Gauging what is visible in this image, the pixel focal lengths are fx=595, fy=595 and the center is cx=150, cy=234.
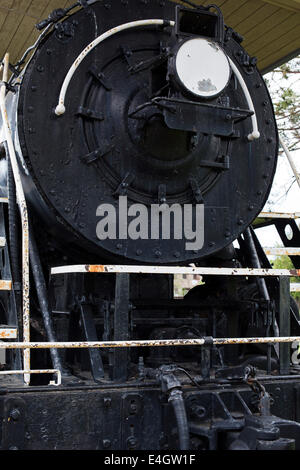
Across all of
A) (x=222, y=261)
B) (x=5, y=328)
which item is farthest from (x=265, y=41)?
(x=5, y=328)

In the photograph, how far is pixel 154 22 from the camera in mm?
3666

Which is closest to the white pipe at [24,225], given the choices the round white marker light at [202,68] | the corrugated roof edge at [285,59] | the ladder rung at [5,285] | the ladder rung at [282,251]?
the ladder rung at [5,285]

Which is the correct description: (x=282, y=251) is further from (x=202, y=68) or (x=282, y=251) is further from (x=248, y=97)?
(x=202, y=68)

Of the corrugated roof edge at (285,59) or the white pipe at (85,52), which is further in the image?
the corrugated roof edge at (285,59)

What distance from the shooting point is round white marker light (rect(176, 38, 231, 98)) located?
3148 mm

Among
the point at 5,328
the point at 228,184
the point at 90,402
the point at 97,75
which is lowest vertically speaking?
the point at 90,402

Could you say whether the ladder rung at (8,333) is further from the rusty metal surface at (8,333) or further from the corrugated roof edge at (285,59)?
the corrugated roof edge at (285,59)

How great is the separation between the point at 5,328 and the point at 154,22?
204cm

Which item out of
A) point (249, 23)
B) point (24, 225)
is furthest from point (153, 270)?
point (249, 23)

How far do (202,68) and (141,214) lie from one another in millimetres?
917

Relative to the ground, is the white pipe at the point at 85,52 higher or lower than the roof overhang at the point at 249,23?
lower

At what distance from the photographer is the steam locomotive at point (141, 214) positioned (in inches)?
114

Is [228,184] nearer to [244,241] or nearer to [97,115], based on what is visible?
[244,241]

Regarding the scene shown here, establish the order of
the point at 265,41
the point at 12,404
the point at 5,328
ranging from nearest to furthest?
the point at 12,404, the point at 5,328, the point at 265,41
